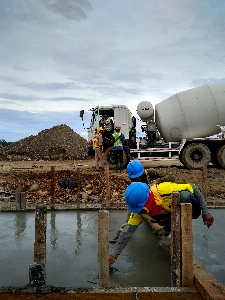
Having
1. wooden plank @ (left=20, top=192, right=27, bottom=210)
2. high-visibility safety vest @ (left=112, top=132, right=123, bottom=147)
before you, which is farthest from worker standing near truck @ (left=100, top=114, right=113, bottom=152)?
wooden plank @ (left=20, top=192, right=27, bottom=210)

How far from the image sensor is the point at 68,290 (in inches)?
121

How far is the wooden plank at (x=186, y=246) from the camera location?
304cm

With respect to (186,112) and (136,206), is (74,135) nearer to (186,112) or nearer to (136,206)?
(186,112)

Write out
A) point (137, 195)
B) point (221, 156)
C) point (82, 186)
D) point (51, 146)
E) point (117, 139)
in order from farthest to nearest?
1. point (51, 146)
2. point (221, 156)
3. point (117, 139)
4. point (82, 186)
5. point (137, 195)

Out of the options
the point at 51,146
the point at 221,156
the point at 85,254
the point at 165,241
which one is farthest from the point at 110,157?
the point at 51,146

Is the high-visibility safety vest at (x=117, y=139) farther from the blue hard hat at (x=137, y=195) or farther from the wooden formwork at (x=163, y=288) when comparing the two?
the wooden formwork at (x=163, y=288)

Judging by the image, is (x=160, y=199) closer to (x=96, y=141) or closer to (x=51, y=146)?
(x=96, y=141)

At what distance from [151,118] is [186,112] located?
53.7 inches

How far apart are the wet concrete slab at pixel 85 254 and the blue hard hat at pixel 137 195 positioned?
28.9 inches

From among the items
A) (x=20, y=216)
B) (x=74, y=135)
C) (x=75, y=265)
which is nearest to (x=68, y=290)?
(x=75, y=265)

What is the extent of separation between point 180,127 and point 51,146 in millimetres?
18015

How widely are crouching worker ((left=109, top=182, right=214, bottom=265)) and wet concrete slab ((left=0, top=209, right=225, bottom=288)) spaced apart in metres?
0.34

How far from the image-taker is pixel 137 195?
142 inches

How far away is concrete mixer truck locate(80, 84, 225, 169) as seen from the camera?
41.4 feet
